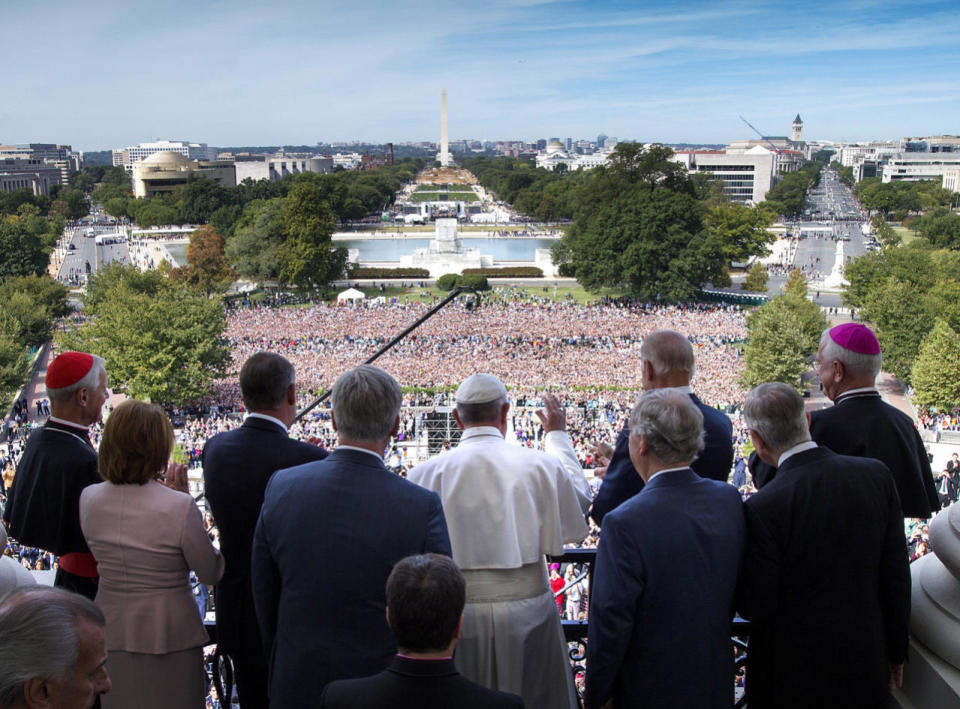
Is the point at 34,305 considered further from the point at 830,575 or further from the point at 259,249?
the point at 830,575

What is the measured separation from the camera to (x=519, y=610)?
→ 2834 mm

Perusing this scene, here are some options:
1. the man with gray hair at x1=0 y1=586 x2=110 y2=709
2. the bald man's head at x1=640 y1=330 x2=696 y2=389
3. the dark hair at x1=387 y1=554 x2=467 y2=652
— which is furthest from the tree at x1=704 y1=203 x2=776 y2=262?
the man with gray hair at x1=0 y1=586 x2=110 y2=709

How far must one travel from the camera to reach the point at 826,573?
8.70 feet

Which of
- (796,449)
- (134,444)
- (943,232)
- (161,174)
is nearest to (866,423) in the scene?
(796,449)

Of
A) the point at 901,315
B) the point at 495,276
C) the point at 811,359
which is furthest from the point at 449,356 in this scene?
the point at 495,276

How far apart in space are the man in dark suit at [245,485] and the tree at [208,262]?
35.2 metres

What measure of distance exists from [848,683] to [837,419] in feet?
3.26

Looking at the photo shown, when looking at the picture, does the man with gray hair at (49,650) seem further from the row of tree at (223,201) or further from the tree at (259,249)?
the row of tree at (223,201)

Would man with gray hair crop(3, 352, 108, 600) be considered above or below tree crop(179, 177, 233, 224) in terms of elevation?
below

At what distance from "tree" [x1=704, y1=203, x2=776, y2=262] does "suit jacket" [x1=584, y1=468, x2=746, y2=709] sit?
42.5 metres

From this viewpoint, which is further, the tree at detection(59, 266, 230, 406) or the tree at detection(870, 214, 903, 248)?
the tree at detection(870, 214, 903, 248)

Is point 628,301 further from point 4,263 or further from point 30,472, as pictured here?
point 30,472

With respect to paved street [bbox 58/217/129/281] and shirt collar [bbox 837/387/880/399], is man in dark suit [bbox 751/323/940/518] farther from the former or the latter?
paved street [bbox 58/217/129/281]

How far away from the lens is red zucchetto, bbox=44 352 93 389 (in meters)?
3.16
